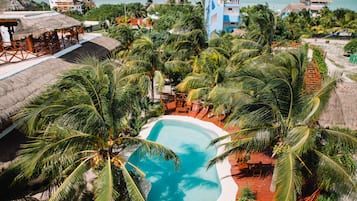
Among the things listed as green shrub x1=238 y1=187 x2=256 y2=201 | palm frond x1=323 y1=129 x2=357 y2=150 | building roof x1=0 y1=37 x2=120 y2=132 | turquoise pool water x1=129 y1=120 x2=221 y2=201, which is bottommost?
turquoise pool water x1=129 y1=120 x2=221 y2=201

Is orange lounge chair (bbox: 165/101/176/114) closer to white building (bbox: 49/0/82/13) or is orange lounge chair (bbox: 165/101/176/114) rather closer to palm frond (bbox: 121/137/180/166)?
palm frond (bbox: 121/137/180/166)

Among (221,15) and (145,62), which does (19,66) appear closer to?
(145,62)

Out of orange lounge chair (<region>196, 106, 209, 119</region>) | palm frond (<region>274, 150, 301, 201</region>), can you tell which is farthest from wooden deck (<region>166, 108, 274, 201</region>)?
orange lounge chair (<region>196, 106, 209, 119</region>)

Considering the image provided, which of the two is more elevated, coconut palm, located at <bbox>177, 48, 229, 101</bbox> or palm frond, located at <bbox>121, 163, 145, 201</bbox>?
coconut palm, located at <bbox>177, 48, 229, 101</bbox>

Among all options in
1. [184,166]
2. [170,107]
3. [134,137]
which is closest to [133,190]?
[134,137]

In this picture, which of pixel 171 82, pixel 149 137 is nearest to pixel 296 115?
pixel 149 137

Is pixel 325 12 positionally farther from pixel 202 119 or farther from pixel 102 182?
pixel 102 182

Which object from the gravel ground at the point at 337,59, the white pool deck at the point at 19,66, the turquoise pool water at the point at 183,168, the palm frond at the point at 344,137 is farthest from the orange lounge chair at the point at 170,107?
the gravel ground at the point at 337,59
